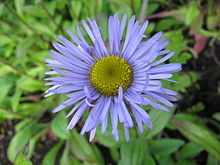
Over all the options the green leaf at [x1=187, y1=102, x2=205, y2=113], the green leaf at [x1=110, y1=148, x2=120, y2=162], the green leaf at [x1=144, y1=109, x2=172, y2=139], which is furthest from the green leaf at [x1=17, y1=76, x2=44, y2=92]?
the green leaf at [x1=187, y1=102, x2=205, y2=113]

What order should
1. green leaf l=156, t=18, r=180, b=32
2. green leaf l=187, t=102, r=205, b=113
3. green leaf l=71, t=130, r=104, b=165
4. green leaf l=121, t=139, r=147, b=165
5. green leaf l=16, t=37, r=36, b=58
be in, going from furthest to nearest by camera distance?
green leaf l=156, t=18, r=180, b=32 < green leaf l=16, t=37, r=36, b=58 < green leaf l=187, t=102, r=205, b=113 < green leaf l=71, t=130, r=104, b=165 < green leaf l=121, t=139, r=147, b=165

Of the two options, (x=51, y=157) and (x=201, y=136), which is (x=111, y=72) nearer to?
(x=201, y=136)

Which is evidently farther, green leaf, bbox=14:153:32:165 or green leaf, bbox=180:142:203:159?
green leaf, bbox=180:142:203:159

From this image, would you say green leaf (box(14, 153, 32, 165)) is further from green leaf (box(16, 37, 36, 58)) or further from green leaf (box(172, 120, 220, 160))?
green leaf (box(16, 37, 36, 58))

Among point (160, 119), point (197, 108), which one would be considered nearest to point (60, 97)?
point (160, 119)

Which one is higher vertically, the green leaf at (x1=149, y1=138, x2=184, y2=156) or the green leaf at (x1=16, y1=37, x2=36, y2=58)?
the green leaf at (x1=16, y1=37, x2=36, y2=58)

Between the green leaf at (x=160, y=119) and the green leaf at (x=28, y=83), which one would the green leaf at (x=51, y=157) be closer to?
the green leaf at (x=28, y=83)
